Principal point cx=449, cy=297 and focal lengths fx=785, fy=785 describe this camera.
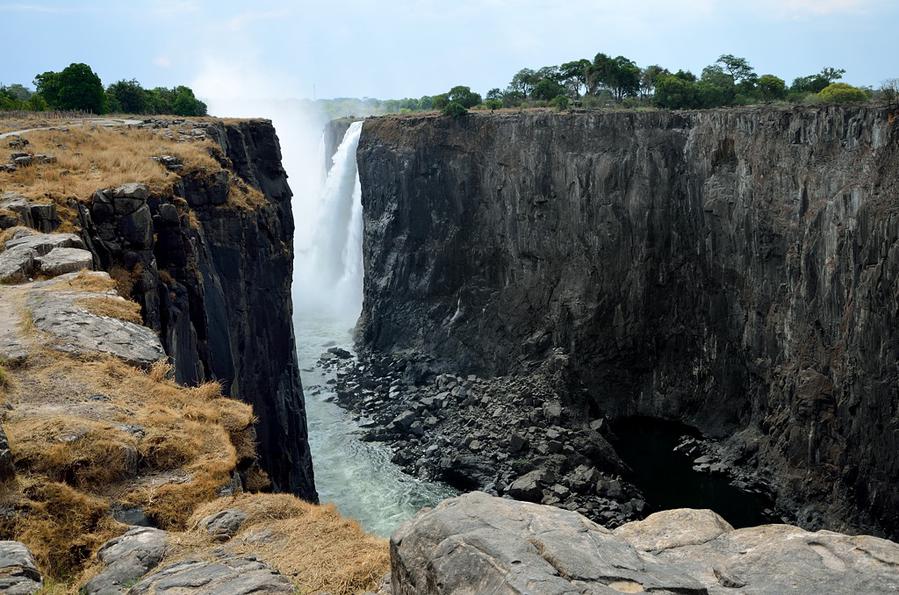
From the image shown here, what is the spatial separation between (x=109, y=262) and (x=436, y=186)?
3777 centimetres

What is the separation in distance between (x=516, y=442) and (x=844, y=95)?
23993 millimetres

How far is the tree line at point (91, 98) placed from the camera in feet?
157

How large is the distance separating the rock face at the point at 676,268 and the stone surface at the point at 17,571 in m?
31.2

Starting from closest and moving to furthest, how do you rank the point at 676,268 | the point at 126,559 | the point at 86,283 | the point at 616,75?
the point at 126,559 < the point at 86,283 < the point at 676,268 < the point at 616,75

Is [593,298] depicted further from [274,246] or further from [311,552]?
[311,552]

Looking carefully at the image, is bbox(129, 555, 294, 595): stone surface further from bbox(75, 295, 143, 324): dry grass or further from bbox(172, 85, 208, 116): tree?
bbox(172, 85, 208, 116): tree

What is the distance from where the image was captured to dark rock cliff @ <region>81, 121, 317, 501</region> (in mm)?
19125

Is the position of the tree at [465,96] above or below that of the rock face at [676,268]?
above

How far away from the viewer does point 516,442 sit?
123 ft

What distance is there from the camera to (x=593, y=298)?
4725cm

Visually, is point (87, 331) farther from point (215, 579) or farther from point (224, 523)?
point (215, 579)

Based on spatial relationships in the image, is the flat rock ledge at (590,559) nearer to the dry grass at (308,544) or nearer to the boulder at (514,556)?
the boulder at (514,556)

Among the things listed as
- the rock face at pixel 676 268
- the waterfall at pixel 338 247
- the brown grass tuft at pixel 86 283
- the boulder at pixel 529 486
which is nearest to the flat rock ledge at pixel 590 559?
the brown grass tuft at pixel 86 283

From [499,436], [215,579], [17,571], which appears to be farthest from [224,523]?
[499,436]
